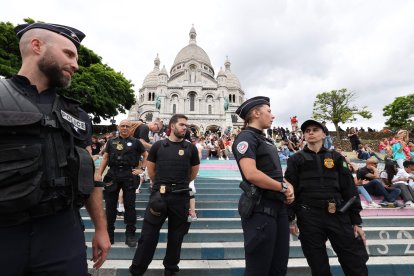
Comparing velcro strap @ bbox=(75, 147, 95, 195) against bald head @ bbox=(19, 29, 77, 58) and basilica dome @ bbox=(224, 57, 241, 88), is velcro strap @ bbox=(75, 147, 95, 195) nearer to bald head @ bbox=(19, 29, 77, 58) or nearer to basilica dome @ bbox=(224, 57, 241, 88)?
bald head @ bbox=(19, 29, 77, 58)

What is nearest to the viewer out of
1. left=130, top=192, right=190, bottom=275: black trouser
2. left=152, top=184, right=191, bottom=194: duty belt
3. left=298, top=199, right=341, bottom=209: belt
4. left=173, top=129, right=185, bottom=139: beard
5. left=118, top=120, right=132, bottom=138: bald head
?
left=298, top=199, right=341, bottom=209: belt

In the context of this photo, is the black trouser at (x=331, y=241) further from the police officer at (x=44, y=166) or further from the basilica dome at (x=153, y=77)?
the basilica dome at (x=153, y=77)

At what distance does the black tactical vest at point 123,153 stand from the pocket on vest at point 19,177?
2.95m

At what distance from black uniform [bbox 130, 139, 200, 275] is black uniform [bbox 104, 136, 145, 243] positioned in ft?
3.35

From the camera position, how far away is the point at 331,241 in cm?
249

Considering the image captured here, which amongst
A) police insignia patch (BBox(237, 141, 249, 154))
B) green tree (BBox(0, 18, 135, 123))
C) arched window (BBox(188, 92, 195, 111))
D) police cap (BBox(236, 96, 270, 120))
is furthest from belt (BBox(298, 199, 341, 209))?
arched window (BBox(188, 92, 195, 111))

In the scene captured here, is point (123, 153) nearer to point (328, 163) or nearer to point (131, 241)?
point (131, 241)

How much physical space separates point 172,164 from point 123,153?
1.36 m

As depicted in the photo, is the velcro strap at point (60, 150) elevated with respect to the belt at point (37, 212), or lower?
elevated

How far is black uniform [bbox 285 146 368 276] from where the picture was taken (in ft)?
7.95

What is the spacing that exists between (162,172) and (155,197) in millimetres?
340

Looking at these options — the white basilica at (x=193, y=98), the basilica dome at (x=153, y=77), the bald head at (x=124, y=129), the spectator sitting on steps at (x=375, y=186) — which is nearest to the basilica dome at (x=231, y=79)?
the white basilica at (x=193, y=98)

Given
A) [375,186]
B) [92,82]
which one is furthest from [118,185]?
[92,82]

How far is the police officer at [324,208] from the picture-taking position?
243 centimetres
